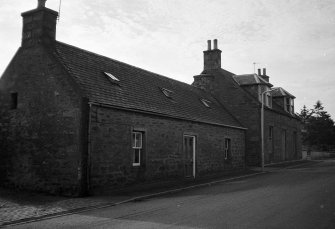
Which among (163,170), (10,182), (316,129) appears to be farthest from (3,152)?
(316,129)

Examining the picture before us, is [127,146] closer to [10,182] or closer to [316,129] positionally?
[10,182]

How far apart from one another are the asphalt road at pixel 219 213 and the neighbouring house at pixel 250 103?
16578 millimetres

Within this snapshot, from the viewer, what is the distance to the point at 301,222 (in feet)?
28.5

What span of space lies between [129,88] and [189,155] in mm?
5621

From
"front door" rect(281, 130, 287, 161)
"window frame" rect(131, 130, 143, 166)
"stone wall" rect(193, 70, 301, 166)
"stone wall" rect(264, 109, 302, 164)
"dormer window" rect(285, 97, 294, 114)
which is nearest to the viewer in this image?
"window frame" rect(131, 130, 143, 166)

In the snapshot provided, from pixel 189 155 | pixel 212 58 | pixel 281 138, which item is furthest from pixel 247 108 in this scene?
pixel 189 155

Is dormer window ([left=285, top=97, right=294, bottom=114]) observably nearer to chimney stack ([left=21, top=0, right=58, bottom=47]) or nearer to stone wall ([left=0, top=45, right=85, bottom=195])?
chimney stack ([left=21, top=0, right=58, bottom=47])

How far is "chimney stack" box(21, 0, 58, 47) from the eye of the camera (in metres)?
16.4

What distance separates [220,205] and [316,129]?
63.8 metres

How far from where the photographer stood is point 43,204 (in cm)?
1237

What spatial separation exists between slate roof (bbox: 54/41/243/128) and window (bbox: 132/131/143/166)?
126cm

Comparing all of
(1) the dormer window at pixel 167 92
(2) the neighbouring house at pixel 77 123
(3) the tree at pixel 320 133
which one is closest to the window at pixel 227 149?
(2) the neighbouring house at pixel 77 123

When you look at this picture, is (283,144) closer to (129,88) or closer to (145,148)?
(129,88)

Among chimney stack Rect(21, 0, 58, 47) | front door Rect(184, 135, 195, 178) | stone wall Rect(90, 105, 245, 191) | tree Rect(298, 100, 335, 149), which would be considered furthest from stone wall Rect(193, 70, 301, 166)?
tree Rect(298, 100, 335, 149)
